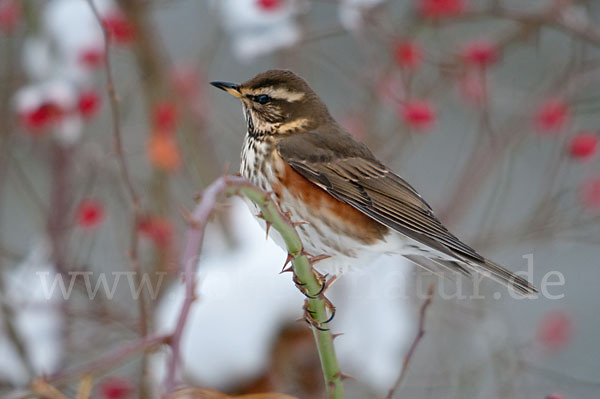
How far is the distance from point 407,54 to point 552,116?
0.83 m

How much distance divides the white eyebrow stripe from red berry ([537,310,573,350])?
2158 mm

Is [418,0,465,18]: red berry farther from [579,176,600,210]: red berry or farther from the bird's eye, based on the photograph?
the bird's eye

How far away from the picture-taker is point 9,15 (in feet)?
12.9

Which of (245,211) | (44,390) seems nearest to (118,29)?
(245,211)

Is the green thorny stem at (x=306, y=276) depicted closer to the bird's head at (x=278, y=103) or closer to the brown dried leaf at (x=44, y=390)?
the brown dried leaf at (x=44, y=390)

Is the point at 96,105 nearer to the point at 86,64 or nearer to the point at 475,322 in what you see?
the point at 86,64

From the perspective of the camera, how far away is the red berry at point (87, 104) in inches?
136

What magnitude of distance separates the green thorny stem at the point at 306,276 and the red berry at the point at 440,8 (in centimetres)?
209

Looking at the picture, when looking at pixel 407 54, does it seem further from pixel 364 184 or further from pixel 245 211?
pixel 245 211

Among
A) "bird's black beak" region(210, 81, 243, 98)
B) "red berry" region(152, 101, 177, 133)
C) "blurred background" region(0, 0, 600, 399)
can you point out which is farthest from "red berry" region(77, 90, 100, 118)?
"bird's black beak" region(210, 81, 243, 98)

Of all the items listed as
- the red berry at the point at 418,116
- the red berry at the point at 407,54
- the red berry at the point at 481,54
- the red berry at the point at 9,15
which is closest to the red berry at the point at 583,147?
the red berry at the point at 481,54

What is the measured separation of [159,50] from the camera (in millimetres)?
4488

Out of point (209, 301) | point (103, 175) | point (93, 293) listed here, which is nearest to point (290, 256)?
point (93, 293)

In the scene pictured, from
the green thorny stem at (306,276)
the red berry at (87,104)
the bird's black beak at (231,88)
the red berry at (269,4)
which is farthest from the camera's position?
the red berry at (269,4)
